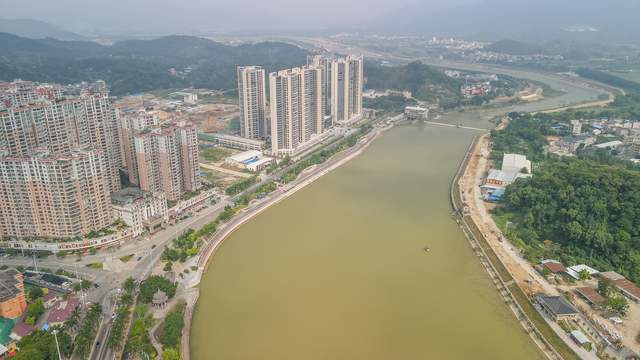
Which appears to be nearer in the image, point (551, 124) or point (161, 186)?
point (161, 186)

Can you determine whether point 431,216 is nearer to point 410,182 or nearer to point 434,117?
point 410,182

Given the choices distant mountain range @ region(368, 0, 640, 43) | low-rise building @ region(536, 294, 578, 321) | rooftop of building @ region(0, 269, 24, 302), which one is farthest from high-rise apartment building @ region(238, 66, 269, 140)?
distant mountain range @ region(368, 0, 640, 43)

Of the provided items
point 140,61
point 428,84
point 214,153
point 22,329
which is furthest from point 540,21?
point 22,329

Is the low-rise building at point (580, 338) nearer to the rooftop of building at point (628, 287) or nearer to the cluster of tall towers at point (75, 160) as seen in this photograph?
the rooftop of building at point (628, 287)

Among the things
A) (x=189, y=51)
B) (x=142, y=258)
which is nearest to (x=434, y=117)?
(x=142, y=258)

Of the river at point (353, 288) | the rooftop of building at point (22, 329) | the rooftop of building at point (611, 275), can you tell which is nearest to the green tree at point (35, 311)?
the rooftop of building at point (22, 329)

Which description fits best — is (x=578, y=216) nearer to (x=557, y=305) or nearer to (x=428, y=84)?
(x=557, y=305)
